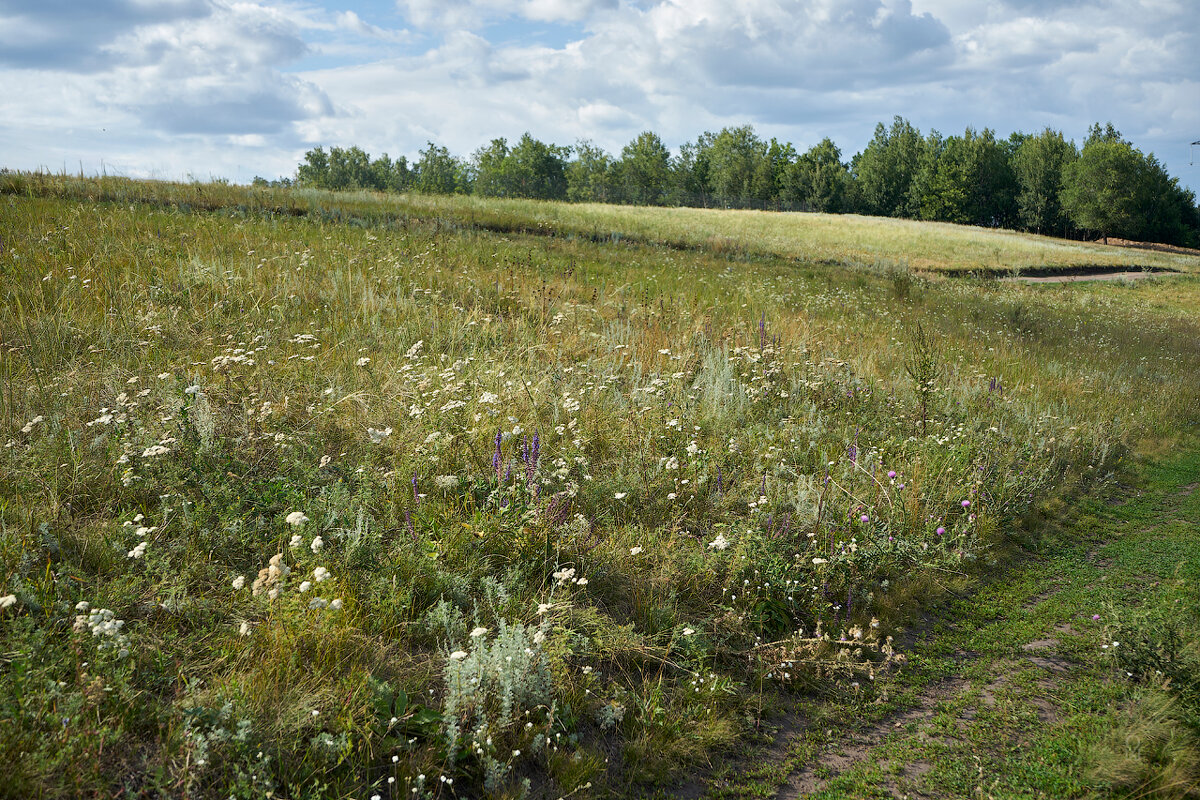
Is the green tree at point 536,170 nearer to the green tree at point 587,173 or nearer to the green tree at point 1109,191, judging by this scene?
the green tree at point 587,173

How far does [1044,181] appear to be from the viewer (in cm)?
7594

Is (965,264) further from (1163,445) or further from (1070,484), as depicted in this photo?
(1070,484)

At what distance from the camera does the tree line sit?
6875 cm

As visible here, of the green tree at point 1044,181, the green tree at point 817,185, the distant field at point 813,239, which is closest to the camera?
the distant field at point 813,239

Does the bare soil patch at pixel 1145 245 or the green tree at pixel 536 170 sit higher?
the green tree at pixel 536 170

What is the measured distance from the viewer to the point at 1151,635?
352 centimetres

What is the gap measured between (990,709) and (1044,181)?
92.1 meters

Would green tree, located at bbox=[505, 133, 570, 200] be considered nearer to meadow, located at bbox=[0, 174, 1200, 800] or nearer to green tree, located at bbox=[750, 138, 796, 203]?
green tree, located at bbox=[750, 138, 796, 203]

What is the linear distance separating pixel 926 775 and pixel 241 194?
66.8ft

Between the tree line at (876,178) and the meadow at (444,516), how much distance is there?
62765 millimetres

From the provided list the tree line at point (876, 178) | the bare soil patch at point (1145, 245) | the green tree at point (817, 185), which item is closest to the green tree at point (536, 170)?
the tree line at point (876, 178)

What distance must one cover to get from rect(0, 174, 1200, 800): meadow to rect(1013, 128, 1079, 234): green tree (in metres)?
83.1

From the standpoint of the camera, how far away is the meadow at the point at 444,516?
2549mm

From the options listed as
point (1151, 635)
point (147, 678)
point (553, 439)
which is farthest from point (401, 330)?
point (1151, 635)
